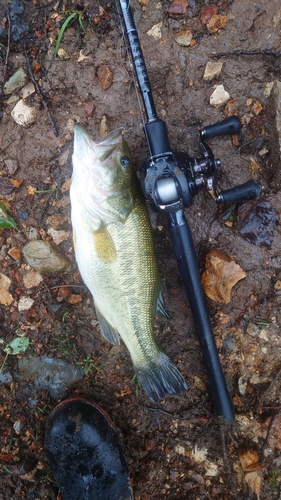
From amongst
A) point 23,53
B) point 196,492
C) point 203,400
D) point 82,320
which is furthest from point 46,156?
point 196,492

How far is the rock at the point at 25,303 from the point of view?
113 inches

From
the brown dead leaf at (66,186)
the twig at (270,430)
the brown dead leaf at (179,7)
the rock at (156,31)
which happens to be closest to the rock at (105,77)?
the rock at (156,31)

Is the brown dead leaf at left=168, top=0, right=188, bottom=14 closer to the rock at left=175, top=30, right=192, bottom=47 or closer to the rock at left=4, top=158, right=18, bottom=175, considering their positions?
the rock at left=175, top=30, right=192, bottom=47

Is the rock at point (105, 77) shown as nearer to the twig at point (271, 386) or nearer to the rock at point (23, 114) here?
the rock at point (23, 114)

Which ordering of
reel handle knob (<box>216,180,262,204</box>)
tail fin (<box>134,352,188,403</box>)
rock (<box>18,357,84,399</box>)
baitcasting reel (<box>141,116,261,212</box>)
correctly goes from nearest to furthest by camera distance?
baitcasting reel (<box>141,116,261,212</box>) < reel handle knob (<box>216,180,262,204</box>) < tail fin (<box>134,352,188,403</box>) < rock (<box>18,357,84,399</box>)

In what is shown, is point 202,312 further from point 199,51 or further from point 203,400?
point 199,51

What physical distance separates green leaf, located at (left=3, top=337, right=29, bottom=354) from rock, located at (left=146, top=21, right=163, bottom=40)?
2.47m

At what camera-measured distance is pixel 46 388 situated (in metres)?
2.93

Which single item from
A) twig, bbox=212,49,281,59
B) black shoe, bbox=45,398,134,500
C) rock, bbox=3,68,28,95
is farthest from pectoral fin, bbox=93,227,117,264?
twig, bbox=212,49,281,59

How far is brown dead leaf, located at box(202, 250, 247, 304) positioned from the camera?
2.76 m

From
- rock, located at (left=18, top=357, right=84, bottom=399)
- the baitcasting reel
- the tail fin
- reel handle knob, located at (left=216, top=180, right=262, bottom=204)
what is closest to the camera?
the baitcasting reel

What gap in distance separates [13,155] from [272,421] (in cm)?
277

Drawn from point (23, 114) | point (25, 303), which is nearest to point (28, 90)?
point (23, 114)

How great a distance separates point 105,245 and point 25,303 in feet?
2.90
